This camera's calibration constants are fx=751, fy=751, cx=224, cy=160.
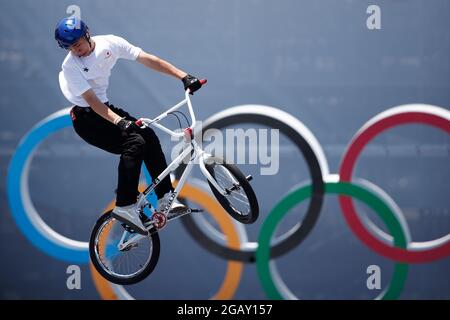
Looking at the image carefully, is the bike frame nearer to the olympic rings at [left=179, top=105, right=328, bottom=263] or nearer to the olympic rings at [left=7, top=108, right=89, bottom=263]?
the olympic rings at [left=179, top=105, right=328, bottom=263]

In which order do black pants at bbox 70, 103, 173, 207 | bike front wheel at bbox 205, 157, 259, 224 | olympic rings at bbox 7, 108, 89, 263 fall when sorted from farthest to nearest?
1. olympic rings at bbox 7, 108, 89, 263
2. black pants at bbox 70, 103, 173, 207
3. bike front wheel at bbox 205, 157, 259, 224

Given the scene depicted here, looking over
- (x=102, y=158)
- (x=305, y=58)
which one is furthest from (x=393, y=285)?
(x=102, y=158)

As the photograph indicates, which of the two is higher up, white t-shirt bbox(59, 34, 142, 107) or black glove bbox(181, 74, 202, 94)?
white t-shirt bbox(59, 34, 142, 107)

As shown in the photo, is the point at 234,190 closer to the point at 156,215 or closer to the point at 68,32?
the point at 156,215

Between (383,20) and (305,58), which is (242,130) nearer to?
(305,58)

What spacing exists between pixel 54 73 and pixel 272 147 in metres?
1.85

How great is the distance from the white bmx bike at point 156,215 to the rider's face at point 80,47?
65cm

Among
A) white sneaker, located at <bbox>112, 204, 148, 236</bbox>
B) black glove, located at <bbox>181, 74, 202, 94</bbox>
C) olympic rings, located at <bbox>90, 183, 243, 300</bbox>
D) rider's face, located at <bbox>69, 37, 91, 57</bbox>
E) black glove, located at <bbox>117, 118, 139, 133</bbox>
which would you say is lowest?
olympic rings, located at <bbox>90, 183, 243, 300</bbox>

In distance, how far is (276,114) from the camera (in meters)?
6.02

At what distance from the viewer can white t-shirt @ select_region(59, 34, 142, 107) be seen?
5203 millimetres

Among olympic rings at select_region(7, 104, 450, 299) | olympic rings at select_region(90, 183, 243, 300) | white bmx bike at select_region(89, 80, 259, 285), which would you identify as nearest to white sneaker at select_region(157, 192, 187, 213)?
white bmx bike at select_region(89, 80, 259, 285)

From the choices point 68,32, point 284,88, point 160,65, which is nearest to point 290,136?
point 284,88

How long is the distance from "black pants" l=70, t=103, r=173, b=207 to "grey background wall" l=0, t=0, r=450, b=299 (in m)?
0.67

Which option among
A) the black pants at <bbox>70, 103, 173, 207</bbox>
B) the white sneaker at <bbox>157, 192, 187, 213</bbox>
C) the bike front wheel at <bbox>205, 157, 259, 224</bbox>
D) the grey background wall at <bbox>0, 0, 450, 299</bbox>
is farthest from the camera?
the grey background wall at <bbox>0, 0, 450, 299</bbox>
